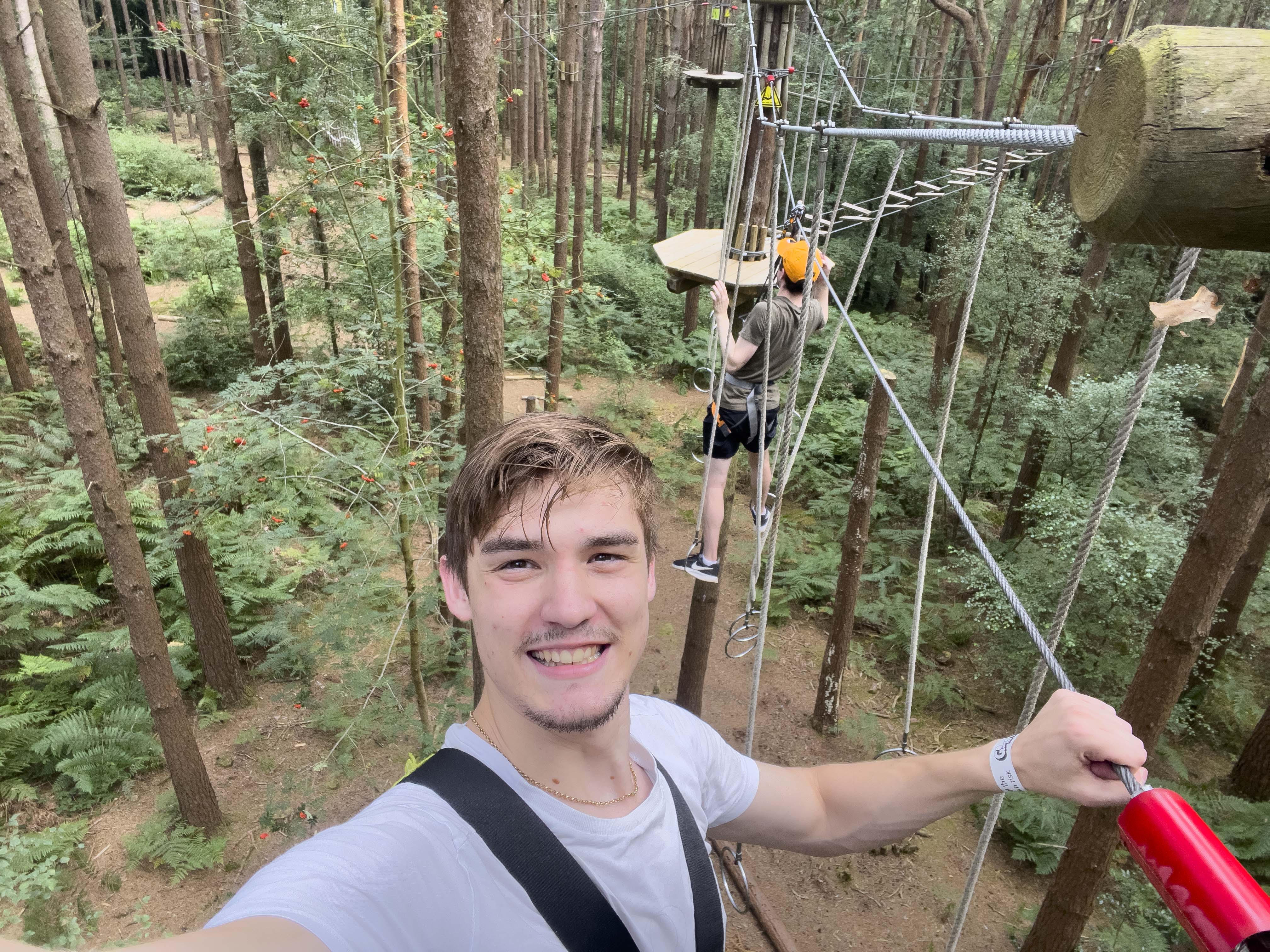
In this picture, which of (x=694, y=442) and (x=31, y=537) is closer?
(x=31, y=537)

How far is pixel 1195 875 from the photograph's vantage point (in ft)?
2.56

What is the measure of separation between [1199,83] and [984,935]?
5.81 m

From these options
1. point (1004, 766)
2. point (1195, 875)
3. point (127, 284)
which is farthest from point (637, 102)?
point (1195, 875)

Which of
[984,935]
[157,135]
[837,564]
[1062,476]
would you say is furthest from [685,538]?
[157,135]

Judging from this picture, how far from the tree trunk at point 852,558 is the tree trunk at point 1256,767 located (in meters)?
3.37

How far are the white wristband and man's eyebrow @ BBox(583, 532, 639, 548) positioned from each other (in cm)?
72

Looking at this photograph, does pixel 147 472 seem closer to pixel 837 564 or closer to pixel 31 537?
pixel 31 537

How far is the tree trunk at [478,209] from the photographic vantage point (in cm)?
254

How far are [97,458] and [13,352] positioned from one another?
28.1 feet

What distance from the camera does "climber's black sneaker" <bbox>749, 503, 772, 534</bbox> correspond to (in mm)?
4426

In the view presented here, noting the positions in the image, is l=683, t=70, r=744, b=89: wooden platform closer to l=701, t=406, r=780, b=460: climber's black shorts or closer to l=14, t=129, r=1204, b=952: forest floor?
l=701, t=406, r=780, b=460: climber's black shorts

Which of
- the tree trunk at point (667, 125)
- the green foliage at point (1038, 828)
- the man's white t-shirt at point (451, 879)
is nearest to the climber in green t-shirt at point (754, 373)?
the man's white t-shirt at point (451, 879)

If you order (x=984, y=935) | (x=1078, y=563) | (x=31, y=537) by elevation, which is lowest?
(x=984, y=935)

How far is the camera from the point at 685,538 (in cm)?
867
